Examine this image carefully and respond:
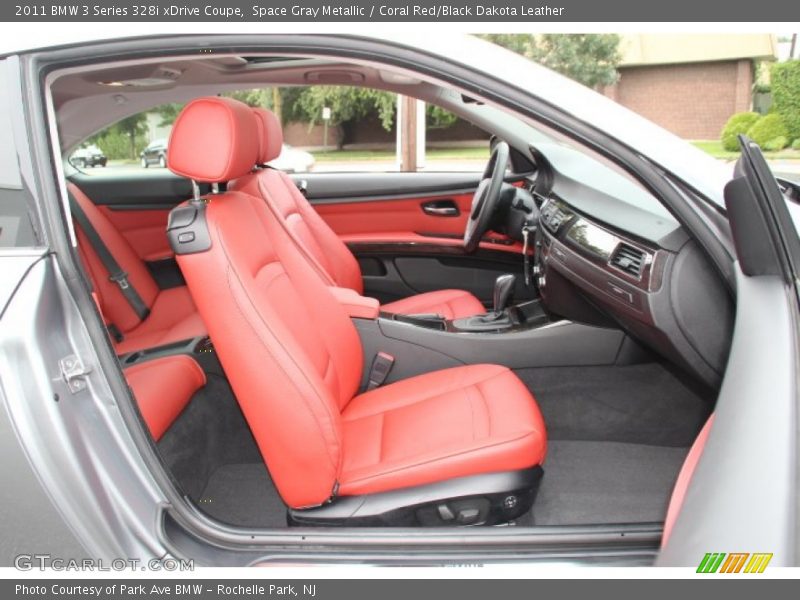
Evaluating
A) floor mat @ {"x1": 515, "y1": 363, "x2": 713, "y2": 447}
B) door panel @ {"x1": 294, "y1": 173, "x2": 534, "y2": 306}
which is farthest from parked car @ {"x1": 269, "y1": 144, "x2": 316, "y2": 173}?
floor mat @ {"x1": 515, "y1": 363, "x2": 713, "y2": 447}

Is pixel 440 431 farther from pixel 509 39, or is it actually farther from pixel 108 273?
pixel 108 273

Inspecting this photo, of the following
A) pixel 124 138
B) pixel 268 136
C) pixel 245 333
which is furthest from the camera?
pixel 124 138

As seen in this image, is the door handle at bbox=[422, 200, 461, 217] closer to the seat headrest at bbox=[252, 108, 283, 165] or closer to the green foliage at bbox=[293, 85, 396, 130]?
the green foliage at bbox=[293, 85, 396, 130]

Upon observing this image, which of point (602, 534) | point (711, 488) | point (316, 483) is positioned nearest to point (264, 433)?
point (316, 483)

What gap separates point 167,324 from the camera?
9.08 ft

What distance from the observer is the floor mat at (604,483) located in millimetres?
2023

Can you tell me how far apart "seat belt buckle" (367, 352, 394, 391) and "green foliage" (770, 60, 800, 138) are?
1.38 meters

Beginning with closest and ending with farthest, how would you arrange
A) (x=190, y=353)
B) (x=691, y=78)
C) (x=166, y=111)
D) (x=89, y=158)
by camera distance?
(x=190, y=353) < (x=166, y=111) < (x=89, y=158) < (x=691, y=78)

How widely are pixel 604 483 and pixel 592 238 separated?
2.93ft

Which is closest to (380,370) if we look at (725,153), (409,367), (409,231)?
(409,367)

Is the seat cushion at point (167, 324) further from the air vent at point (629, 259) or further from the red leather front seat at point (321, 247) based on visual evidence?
the air vent at point (629, 259)

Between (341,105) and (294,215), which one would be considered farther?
(341,105)

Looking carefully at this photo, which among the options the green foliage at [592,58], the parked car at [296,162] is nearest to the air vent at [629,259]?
the green foliage at [592,58]
